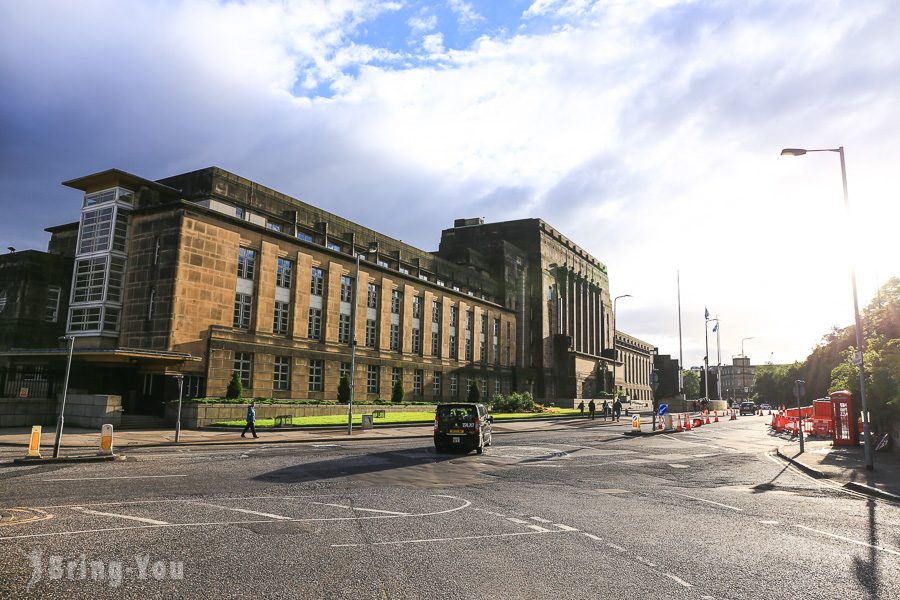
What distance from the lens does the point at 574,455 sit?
2133cm

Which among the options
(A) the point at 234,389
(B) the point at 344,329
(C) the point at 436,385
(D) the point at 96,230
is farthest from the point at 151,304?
(C) the point at 436,385

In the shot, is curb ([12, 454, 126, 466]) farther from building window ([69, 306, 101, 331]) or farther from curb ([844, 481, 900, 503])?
building window ([69, 306, 101, 331])

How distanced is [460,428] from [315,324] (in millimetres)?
26823

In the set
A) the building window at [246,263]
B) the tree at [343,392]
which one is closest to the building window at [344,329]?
the tree at [343,392]

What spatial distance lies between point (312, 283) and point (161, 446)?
942 inches

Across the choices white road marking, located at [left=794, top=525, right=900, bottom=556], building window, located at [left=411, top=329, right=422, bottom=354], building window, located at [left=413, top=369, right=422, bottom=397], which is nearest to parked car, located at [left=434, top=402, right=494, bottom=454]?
white road marking, located at [left=794, top=525, right=900, bottom=556]

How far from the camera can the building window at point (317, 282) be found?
45000mm

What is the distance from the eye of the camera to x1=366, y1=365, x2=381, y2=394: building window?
49.9m

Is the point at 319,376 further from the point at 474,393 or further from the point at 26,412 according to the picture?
the point at 474,393

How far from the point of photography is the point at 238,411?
107ft

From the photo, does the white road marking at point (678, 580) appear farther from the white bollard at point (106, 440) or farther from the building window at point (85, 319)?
the building window at point (85, 319)

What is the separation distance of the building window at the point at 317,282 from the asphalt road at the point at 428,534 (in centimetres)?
2918

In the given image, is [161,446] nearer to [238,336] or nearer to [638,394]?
[238,336]

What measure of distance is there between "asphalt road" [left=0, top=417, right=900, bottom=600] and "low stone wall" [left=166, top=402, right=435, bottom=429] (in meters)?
14.4
